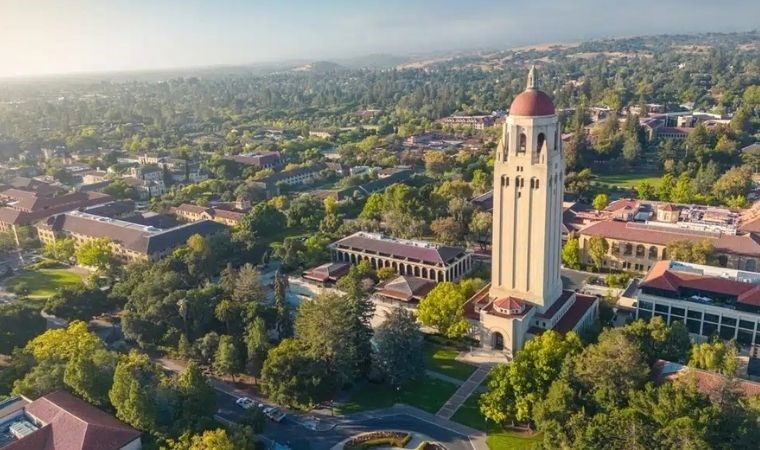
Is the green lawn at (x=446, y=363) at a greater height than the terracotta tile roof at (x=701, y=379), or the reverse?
the terracotta tile roof at (x=701, y=379)

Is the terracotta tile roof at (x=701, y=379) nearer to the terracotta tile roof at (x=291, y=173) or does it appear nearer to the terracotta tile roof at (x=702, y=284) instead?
the terracotta tile roof at (x=702, y=284)

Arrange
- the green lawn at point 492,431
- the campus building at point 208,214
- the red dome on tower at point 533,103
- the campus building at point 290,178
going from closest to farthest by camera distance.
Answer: the green lawn at point 492,431
the red dome on tower at point 533,103
the campus building at point 208,214
the campus building at point 290,178

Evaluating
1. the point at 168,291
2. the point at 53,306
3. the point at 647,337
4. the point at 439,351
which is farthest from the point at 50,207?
the point at 647,337

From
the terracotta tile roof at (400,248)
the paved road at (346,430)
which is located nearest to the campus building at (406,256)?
the terracotta tile roof at (400,248)

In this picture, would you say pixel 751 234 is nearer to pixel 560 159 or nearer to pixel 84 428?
pixel 560 159

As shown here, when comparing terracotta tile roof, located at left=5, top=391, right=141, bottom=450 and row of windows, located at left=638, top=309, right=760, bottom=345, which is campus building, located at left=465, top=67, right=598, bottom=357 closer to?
row of windows, located at left=638, top=309, right=760, bottom=345

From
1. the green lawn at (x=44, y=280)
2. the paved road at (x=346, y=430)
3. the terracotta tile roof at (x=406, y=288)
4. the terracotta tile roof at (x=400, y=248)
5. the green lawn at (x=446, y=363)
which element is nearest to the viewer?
the paved road at (x=346, y=430)

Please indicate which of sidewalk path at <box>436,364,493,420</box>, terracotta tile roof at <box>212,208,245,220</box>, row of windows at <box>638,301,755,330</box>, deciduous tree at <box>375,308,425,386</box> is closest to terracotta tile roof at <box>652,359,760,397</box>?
row of windows at <box>638,301,755,330</box>

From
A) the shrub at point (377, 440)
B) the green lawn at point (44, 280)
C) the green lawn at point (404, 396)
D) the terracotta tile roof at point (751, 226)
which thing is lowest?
the green lawn at point (404, 396)
